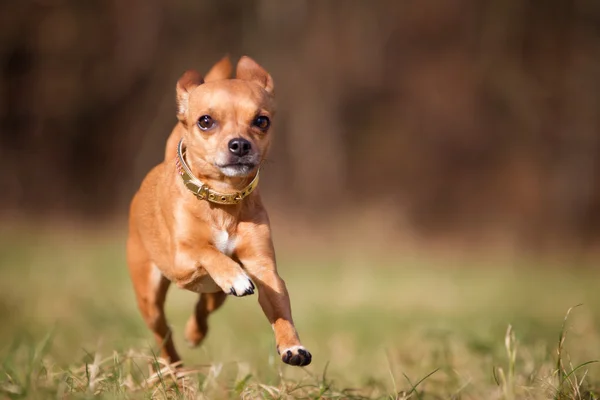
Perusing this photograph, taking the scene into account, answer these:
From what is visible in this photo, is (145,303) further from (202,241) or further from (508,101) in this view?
(508,101)

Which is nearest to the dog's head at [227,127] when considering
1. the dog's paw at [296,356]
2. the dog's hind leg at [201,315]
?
the dog's paw at [296,356]

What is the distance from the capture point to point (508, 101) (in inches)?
760

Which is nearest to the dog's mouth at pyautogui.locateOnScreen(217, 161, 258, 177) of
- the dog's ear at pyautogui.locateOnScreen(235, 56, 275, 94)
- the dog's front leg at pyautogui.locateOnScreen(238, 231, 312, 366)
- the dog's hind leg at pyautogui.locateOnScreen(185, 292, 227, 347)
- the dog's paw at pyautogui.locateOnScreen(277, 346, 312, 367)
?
the dog's front leg at pyautogui.locateOnScreen(238, 231, 312, 366)

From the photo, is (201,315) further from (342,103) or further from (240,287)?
(342,103)

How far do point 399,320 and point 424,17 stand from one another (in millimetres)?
13950

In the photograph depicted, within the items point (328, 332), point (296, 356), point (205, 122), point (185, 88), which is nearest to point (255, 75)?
point (185, 88)

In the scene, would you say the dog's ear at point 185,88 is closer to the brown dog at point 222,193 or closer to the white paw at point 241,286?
the brown dog at point 222,193

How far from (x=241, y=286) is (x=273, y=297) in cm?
31

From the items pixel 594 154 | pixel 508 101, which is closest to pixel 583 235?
pixel 594 154

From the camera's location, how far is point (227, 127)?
144 inches

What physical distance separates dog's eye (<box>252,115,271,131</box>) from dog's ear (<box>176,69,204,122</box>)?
14.9 inches

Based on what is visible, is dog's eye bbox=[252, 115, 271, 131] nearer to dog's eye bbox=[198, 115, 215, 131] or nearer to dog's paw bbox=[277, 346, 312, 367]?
dog's eye bbox=[198, 115, 215, 131]

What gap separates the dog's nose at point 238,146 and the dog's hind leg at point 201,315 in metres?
1.26

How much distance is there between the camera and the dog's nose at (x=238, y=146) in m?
3.53
